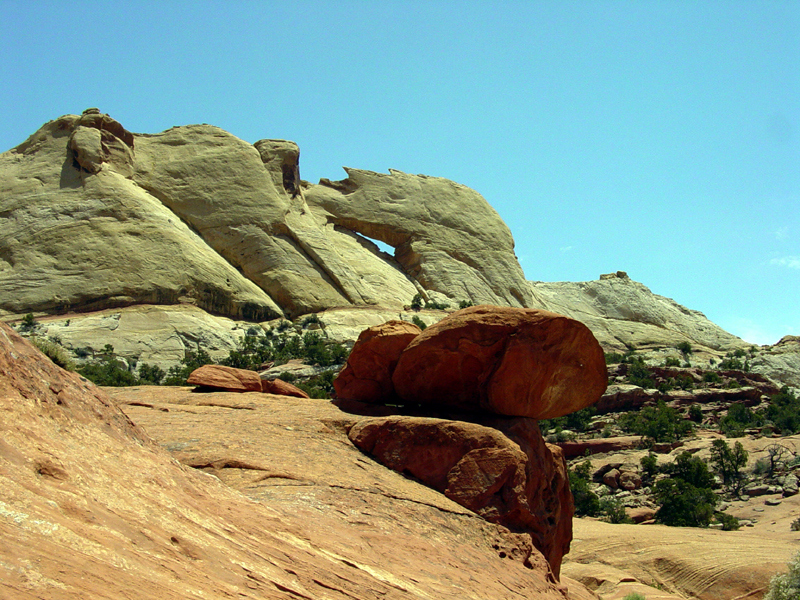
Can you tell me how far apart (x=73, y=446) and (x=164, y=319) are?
43.3 m

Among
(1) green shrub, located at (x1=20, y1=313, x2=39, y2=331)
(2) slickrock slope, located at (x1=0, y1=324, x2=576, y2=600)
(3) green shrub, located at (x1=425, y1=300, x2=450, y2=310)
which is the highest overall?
(3) green shrub, located at (x1=425, y1=300, x2=450, y2=310)

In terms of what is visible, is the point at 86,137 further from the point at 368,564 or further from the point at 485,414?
the point at 368,564

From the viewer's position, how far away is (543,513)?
41.9 ft

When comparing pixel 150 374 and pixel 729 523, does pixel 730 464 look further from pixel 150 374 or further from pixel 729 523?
pixel 150 374

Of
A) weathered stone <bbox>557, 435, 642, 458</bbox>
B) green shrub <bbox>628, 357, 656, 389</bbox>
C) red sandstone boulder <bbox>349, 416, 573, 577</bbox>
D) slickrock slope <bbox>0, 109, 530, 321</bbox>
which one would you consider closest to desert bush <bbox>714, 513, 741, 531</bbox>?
weathered stone <bbox>557, 435, 642, 458</bbox>

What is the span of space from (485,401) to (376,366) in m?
2.45

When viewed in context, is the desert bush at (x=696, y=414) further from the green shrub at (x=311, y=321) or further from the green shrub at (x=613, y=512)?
the green shrub at (x=311, y=321)

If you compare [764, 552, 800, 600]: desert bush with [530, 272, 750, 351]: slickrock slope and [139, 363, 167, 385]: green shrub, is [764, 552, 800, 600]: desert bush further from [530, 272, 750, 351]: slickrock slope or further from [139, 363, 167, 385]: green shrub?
[530, 272, 750, 351]: slickrock slope

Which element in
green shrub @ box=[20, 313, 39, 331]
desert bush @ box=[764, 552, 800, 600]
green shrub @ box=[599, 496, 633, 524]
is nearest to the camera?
desert bush @ box=[764, 552, 800, 600]

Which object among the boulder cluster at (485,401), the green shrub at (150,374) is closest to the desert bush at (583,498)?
the boulder cluster at (485,401)

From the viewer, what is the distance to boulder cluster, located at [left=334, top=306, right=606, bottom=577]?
37.7 feet

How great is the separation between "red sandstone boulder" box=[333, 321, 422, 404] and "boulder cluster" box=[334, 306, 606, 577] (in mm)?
19

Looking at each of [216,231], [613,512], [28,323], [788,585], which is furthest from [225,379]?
[216,231]

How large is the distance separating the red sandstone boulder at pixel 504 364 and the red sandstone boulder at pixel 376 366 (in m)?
0.54
